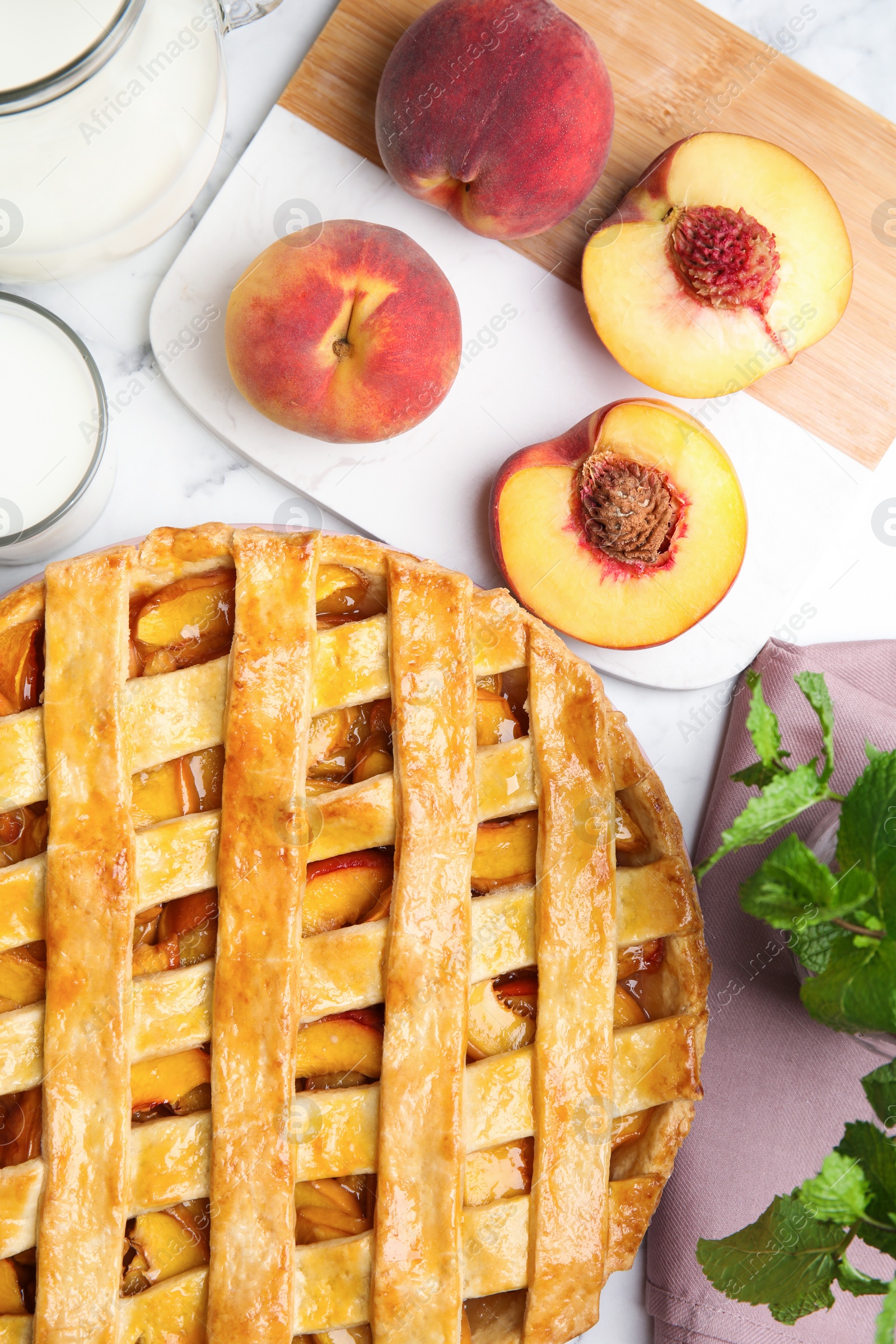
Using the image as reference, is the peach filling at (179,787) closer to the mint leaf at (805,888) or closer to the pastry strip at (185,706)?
the pastry strip at (185,706)

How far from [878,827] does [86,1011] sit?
981 mm

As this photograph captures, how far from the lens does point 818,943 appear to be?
1180mm

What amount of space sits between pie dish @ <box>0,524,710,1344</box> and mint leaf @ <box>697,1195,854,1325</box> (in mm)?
270

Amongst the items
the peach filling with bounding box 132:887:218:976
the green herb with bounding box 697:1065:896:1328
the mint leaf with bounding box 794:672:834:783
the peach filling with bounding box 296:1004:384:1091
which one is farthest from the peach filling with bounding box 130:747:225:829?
the green herb with bounding box 697:1065:896:1328

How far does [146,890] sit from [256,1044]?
244mm

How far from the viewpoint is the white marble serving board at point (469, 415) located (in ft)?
5.67

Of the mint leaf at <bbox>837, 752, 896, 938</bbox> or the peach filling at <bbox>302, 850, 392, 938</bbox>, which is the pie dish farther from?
the mint leaf at <bbox>837, 752, 896, 938</bbox>

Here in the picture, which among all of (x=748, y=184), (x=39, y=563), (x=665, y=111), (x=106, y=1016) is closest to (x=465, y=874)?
(x=106, y=1016)

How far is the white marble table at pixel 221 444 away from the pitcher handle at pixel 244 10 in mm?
63

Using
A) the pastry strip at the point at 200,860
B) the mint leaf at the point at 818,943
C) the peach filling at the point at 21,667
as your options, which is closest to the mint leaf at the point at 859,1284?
the mint leaf at the point at 818,943

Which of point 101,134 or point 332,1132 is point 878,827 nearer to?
point 332,1132

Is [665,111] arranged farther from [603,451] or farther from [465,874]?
[465,874]

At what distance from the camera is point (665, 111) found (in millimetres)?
1754

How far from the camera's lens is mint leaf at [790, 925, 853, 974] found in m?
1.16
